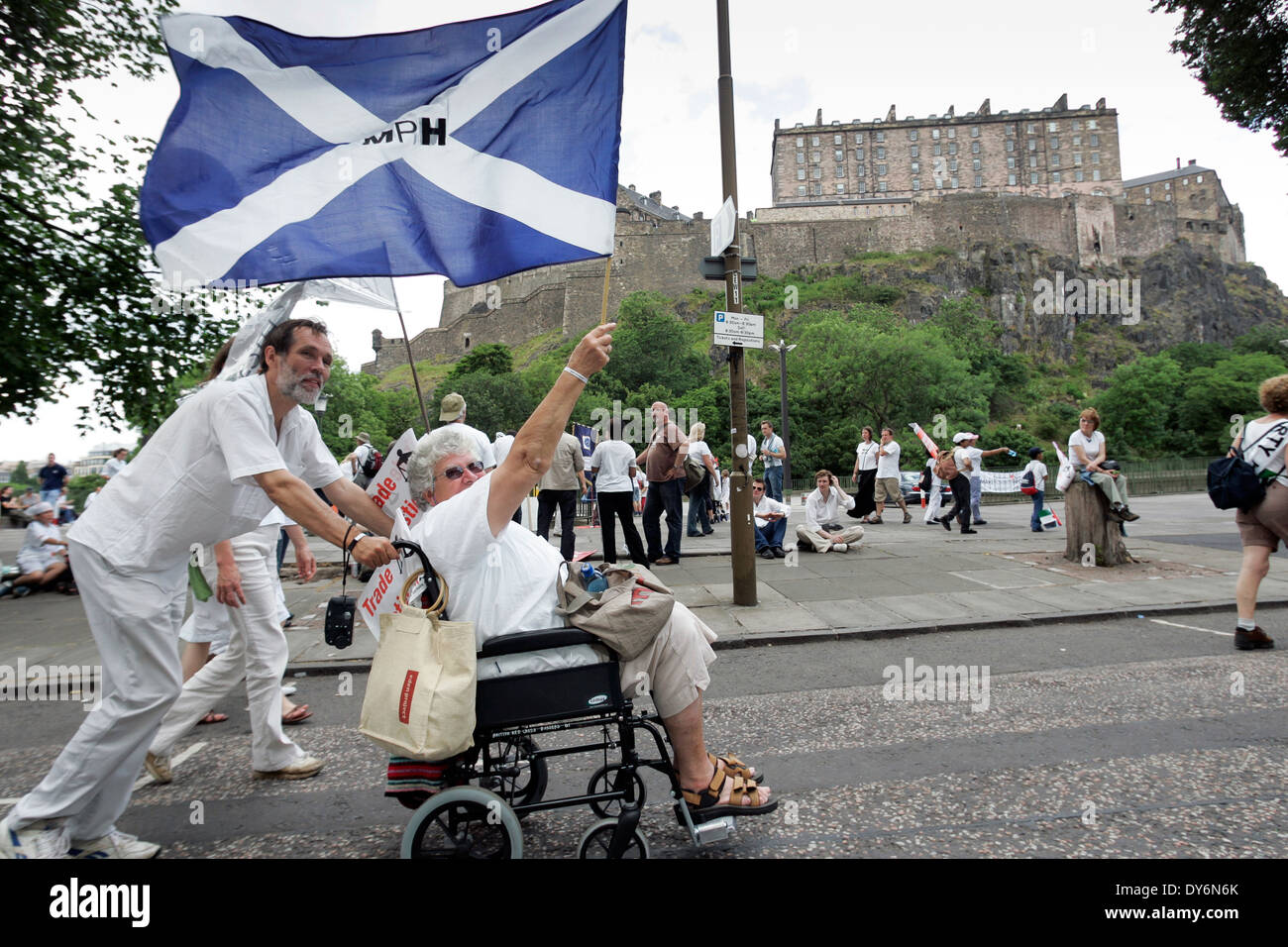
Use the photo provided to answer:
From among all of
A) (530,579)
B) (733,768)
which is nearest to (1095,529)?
(733,768)

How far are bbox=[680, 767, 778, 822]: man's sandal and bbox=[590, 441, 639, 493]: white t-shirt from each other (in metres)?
6.97

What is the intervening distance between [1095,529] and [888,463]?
22.4 ft

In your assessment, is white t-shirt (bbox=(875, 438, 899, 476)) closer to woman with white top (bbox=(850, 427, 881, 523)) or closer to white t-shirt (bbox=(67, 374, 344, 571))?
woman with white top (bbox=(850, 427, 881, 523))

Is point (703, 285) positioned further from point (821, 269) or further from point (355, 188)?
point (355, 188)

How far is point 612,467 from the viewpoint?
987 cm

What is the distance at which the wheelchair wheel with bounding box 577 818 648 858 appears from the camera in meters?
2.65

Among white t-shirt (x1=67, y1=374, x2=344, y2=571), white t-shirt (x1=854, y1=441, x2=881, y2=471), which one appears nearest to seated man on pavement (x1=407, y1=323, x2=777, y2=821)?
white t-shirt (x1=67, y1=374, x2=344, y2=571)

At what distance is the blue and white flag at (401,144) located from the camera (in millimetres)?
3602

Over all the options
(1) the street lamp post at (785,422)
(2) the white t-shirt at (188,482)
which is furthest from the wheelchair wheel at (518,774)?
(1) the street lamp post at (785,422)

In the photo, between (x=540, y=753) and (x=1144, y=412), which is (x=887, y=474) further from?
(x=1144, y=412)

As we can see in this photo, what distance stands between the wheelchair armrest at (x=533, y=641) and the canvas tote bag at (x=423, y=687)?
0.11m

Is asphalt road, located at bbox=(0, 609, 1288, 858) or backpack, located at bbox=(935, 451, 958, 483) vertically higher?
backpack, located at bbox=(935, 451, 958, 483)

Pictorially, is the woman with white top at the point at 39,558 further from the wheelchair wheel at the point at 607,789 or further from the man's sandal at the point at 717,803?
the man's sandal at the point at 717,803

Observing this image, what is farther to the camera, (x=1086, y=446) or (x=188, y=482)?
(x=1086, y=446)
